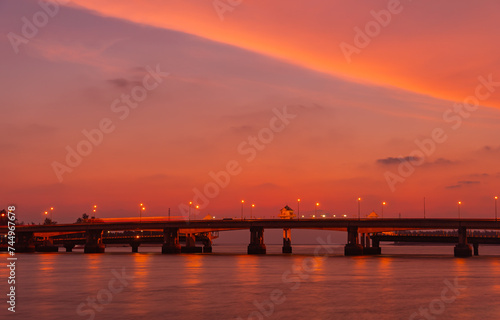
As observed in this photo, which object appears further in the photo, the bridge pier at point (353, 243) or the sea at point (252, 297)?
the bridge pier at point (353, 243)

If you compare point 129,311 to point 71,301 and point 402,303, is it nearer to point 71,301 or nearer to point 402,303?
point 71,301

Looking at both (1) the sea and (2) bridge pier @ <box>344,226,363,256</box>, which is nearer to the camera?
(1) the sea

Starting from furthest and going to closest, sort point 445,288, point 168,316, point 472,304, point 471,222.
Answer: point 471,222, point 445,288, point 472,304, point 168,316

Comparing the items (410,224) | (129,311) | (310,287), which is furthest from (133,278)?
(410,224)

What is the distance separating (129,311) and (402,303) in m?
23.3

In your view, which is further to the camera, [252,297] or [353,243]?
[353,243]

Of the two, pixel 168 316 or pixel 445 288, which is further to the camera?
pixel 445 288

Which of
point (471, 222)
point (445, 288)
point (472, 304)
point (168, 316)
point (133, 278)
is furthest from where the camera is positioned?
point (471, 222)

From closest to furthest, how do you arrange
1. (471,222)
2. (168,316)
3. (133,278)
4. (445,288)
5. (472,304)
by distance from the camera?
(168,316) → (472,304) → (445,288) → (133,278) → (471,222)

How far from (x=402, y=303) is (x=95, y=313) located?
2589 centimetres

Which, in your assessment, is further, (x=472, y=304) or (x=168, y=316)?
(x=472, y=304)

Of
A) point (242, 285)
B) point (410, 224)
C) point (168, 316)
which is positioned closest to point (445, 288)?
point (242, 285)

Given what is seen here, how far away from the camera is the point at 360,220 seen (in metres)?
183

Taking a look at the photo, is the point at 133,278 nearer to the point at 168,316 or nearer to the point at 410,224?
the point at 168,316
